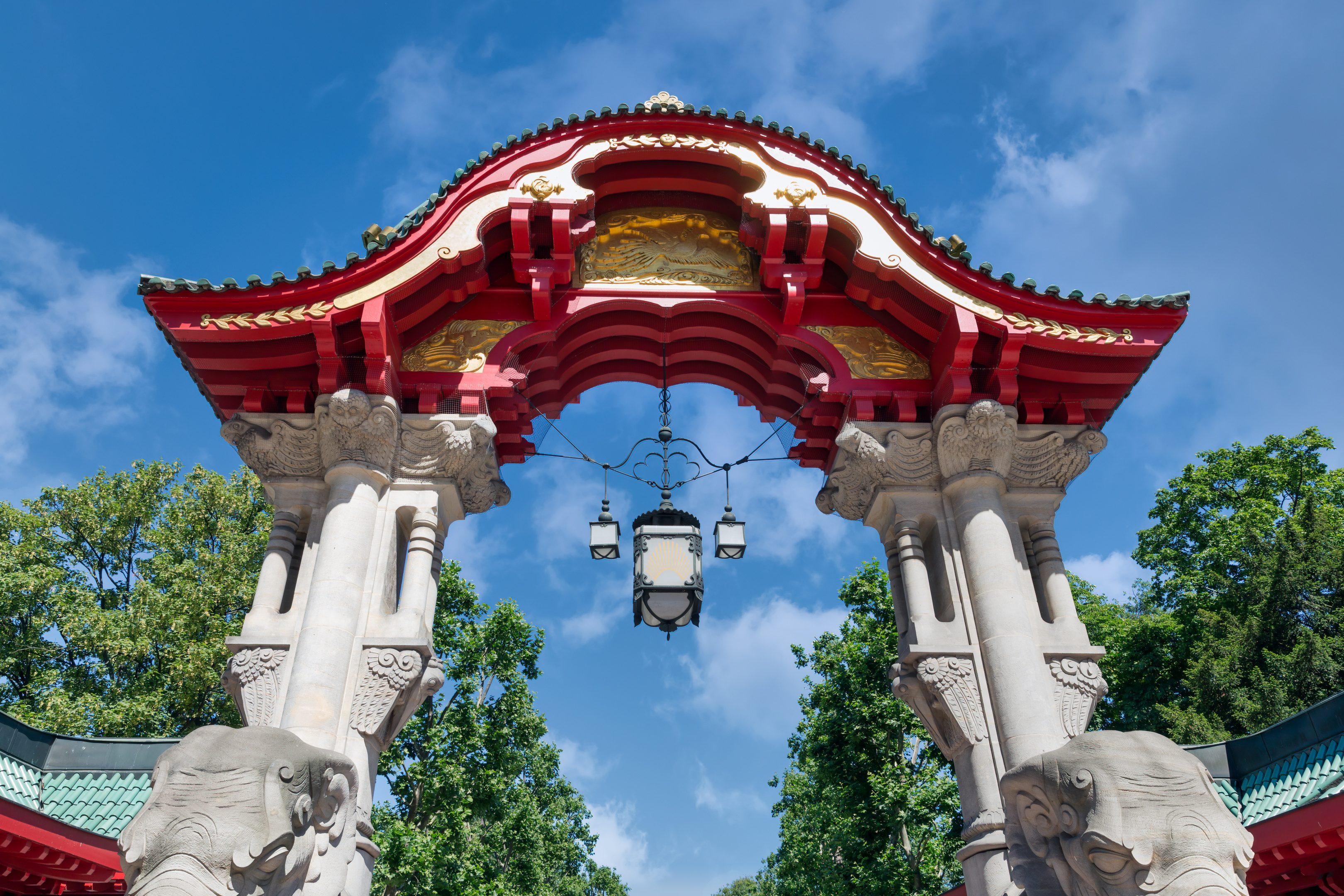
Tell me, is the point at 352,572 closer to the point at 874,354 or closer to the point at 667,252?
the point at 667,252

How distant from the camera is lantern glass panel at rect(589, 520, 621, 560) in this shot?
24.1ft

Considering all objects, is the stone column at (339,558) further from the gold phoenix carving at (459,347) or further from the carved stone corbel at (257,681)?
the gold phoenix carving at (459,347)

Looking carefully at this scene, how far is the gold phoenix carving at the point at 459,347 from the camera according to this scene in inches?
316

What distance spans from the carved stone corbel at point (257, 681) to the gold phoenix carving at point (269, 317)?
8.69ft

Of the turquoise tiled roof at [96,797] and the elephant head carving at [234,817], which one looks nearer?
the elephant head carving at [234,817]

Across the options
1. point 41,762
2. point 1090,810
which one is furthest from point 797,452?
point 41,762

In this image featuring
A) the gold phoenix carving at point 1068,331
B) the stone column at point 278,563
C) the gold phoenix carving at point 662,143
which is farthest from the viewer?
the gold phoenix carving at point 662,143

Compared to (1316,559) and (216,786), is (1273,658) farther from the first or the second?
(216,786)

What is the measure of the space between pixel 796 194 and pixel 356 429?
4396 mm

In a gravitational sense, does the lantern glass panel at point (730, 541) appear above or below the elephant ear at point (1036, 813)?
above

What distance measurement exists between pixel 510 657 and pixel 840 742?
26.4 ft

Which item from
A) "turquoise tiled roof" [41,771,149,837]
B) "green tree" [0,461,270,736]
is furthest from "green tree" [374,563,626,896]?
"turquoise tiled roof" [41,771,149,837]

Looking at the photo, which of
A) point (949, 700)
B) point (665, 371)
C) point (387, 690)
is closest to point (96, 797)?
point (387, 690)

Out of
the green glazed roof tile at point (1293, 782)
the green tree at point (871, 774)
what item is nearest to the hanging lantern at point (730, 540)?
the green glazed roof tile at point (1293, 782)
